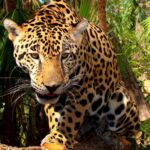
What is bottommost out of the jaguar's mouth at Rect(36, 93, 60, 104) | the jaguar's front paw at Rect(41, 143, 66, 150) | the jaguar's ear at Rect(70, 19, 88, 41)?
the jaguar's front paw at Rect(41, 143, 66, 150)

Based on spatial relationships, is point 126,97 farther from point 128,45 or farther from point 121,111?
point 128,45

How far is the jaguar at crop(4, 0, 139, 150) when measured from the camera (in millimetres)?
5080

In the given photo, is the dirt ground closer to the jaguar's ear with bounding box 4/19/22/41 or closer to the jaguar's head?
the jaguar's head

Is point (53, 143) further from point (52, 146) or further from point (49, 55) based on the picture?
point (49, 55)

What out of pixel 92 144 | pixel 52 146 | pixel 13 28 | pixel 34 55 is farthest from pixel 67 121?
pixel 13 28

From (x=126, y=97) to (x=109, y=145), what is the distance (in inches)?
28.1

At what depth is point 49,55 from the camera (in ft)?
16.7

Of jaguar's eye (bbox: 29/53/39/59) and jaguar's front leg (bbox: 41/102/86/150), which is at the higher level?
jaguar's eye (bbox: 29/53/39/59)

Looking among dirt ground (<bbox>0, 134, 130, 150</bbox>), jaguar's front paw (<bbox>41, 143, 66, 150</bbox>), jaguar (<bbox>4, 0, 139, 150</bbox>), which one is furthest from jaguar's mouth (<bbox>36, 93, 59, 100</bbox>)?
dirt ground (<bbox>0, 134, 130, 150</bbox>)

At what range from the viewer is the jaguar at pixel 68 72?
508cm

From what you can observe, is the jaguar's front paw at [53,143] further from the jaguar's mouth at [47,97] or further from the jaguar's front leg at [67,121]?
the jaguar's mouth at [47,97]

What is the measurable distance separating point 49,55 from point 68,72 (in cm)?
29

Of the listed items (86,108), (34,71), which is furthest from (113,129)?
(34,71)

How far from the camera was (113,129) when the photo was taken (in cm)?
696
